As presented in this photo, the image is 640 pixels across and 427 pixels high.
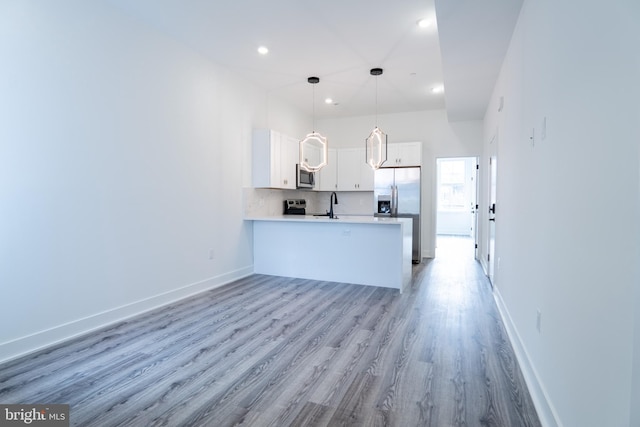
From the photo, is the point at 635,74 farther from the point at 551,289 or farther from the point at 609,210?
the point at 551,289

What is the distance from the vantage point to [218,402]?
2.02m

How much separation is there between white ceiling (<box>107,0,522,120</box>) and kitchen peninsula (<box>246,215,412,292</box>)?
2.06 metres

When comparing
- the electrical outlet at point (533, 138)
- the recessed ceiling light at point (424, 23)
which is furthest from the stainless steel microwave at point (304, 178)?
the electrical outlet at point (533, 138)

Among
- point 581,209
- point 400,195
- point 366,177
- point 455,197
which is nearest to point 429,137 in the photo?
point 400,195

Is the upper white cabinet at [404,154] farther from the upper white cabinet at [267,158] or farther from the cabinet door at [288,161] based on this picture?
the upper white cabinet at [267,158]

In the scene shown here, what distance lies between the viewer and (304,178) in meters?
6.57

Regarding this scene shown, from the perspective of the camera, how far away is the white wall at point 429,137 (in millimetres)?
6875

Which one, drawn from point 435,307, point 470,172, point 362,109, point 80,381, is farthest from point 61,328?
point 470,172

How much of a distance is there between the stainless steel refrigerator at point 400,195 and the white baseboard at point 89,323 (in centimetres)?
373

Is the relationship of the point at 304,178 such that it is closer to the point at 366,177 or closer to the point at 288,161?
the point at 288,161

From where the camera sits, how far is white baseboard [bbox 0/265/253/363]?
262 centimetres

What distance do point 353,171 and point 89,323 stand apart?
5409 millimetres

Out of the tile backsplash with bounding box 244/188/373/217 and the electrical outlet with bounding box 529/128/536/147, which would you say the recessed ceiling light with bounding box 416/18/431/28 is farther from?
the tile backsplash with bounding box 244/188/373/217

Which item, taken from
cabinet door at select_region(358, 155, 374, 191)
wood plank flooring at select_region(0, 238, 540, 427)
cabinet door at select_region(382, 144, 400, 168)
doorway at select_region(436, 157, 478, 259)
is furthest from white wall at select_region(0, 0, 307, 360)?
doorway at select_region(436, 157, 478, 259)
